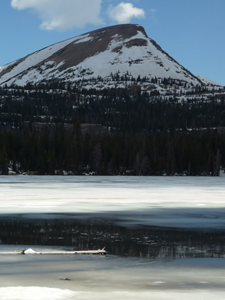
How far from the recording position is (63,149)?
14700 centimetres

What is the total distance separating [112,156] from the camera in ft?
472

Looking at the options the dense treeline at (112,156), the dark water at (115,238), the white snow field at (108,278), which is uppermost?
the dense treeline at (112,156)

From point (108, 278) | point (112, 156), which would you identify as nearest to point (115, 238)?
point (108, 278)

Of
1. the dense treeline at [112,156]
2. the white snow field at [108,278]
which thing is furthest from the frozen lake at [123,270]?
the dense treeline at [112,156]

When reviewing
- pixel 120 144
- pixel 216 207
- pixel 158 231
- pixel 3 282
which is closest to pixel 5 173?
pixel 120 144

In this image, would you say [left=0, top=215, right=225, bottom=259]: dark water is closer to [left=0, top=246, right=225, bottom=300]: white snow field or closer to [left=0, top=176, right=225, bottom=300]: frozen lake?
[left=0, top=176, right=225, bottom=300]: frozen lake

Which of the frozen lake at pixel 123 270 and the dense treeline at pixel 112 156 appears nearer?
the frozen lake at pixel 123 270

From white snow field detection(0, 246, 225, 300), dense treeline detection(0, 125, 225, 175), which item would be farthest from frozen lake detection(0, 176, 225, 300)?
dense treeline detection(0, 125, 225, 175)

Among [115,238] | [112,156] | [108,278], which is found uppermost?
[112,156]

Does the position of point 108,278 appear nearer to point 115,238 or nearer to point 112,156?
point 115,238

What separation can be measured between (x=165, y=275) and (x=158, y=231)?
808cm

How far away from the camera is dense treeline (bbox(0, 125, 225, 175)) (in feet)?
456

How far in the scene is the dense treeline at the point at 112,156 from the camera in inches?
5472

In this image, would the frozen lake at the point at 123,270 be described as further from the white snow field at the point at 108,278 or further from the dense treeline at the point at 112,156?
the dense treeline at the point at 112,156
